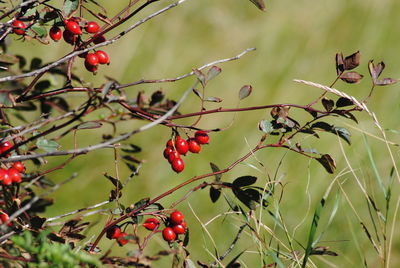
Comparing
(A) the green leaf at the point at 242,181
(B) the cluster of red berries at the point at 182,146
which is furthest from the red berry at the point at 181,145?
(A) the green leaf at the point at 242,181

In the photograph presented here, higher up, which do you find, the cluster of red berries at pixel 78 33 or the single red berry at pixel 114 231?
the cluster of red berries at pixel 78 33

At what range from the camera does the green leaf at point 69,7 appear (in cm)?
112

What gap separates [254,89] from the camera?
9.25 feet

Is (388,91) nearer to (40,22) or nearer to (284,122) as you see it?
(284,122)

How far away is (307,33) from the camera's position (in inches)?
123

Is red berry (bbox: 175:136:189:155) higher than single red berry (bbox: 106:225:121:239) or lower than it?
higher

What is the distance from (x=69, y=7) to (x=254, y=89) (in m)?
1.77

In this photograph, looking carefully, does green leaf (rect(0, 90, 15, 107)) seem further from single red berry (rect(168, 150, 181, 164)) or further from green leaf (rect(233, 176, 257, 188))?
green leaf (rect(233, 176, 257, 188))

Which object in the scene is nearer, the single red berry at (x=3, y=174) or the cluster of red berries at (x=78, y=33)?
the single red berry at (x=3, y=174)

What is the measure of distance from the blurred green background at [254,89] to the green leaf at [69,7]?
0.98 metres

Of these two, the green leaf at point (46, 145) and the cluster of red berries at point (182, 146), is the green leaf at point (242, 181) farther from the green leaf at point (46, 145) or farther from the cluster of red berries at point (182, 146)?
→ the green leaf at point (46, 145)

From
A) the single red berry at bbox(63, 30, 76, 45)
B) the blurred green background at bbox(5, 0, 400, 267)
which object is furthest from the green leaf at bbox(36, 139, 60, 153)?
the blurred green background at bbox(5, 0, 400, 267)

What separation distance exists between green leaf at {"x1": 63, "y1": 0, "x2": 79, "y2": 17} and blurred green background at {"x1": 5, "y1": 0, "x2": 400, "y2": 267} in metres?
0.98

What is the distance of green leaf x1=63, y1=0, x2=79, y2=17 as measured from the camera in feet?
3.67
